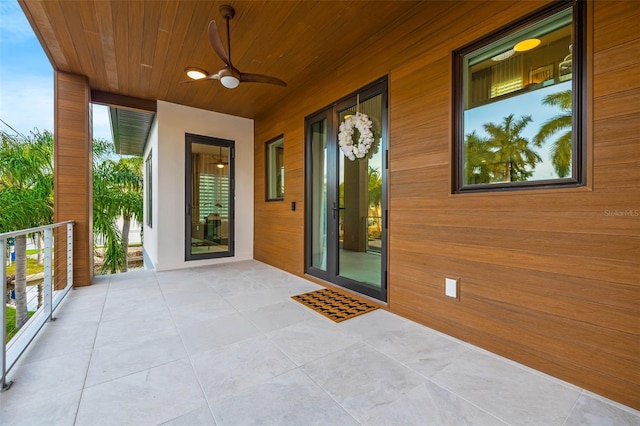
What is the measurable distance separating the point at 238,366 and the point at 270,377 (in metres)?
0.25

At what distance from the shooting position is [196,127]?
4.80 meters

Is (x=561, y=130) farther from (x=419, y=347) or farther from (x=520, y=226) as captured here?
(x=419, y=347)

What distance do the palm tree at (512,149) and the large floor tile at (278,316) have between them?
1.97m

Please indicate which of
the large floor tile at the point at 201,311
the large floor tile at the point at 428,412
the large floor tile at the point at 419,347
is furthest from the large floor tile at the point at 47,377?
the large floor tile at the point at 419,347

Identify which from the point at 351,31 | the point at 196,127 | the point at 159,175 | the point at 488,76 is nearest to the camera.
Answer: the point at 488,76

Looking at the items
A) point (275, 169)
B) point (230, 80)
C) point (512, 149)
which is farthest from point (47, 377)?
point (275, 169)

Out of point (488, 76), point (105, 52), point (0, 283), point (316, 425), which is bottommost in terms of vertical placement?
point (316, 425)

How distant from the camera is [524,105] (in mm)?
1857

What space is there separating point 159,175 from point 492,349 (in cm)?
482

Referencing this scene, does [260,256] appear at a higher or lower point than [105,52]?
lower

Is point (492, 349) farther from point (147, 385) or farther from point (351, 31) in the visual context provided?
point (351, 31)

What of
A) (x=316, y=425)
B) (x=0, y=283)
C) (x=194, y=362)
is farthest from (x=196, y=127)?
(x=316, y=425)

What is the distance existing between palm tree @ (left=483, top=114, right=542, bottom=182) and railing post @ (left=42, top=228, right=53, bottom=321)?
3.79 metres

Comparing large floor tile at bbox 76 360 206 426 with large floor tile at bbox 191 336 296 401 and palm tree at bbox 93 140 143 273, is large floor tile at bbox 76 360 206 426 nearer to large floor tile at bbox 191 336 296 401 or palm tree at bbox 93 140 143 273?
large floor tile at bbox 191 336 296 401
